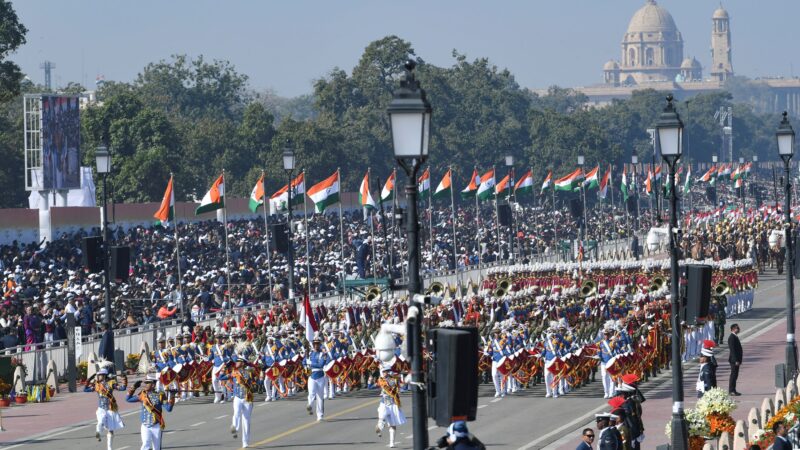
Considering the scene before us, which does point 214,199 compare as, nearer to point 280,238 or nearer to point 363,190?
point 280,238

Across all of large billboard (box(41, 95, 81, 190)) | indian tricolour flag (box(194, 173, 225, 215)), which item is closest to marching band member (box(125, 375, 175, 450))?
indian tricolour flag (box(194, 173, 225, 215))

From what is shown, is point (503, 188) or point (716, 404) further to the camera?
point (503, 188)

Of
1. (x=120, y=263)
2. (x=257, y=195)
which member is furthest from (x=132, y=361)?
(x=257, y=195)

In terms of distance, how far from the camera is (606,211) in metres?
126

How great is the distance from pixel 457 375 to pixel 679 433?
31.6ft

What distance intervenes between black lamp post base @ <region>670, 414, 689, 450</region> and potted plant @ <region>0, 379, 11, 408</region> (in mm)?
17569

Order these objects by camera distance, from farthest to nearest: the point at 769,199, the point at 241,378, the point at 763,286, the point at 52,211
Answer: the point at 769,199 < the point at 763,286 < the point at 52,211 < the point at 241,378

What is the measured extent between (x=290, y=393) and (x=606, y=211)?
89.9 metres

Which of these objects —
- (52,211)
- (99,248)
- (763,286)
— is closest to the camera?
(99,248)

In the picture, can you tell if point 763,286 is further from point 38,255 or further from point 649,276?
point 38,255

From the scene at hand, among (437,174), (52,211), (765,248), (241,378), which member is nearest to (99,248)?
(241,378)

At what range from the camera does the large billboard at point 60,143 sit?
202 feet

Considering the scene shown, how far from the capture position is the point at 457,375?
14.6 m

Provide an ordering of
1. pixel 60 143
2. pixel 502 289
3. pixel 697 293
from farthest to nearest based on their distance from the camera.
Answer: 1. pixel 60 143
2. pixel 502 289
3. pixel 697 293
